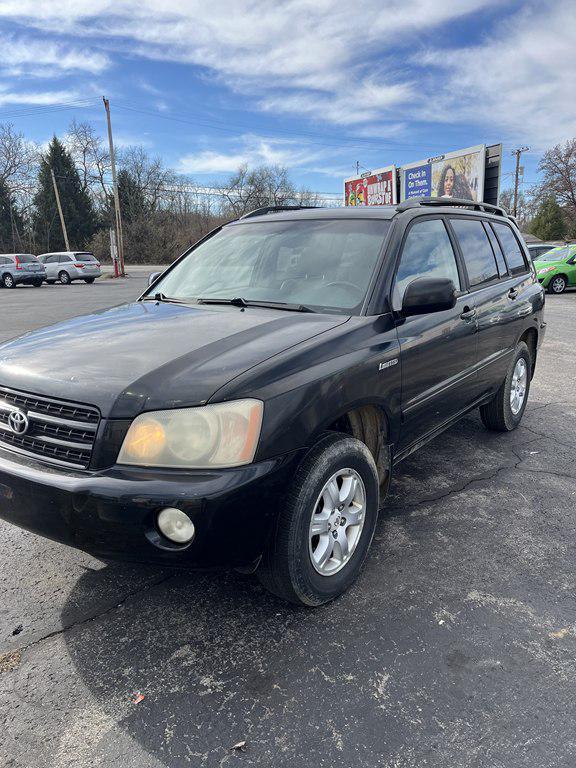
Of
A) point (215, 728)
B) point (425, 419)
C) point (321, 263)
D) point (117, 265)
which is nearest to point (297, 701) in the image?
point (215, 728)

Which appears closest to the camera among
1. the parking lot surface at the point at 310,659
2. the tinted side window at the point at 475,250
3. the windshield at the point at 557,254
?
A: the parking lot surface at the point at 310,659

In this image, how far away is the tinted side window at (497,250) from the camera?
4.40m

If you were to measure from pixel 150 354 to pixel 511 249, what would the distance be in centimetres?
370

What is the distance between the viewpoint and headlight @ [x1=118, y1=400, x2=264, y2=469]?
6.61 ft

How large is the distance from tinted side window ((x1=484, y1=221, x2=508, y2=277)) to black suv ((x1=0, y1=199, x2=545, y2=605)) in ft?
3.08

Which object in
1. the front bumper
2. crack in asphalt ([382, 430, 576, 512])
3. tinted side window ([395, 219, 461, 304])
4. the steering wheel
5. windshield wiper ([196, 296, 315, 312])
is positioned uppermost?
tinted side window ([395, 219, 461, 304])

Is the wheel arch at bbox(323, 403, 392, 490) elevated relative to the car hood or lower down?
lower down

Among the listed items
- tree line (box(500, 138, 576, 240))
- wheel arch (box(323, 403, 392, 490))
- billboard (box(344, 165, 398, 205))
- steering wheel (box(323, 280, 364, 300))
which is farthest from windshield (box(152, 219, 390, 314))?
tree line (box(500, 138, 576, 240))

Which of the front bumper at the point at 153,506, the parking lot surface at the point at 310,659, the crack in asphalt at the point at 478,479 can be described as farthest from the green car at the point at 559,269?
the front bumper at the point at 153,506

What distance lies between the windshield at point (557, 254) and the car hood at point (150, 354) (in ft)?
61.7

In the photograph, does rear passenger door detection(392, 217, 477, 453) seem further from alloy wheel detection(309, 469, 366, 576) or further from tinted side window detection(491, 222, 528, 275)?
tinted side window detection(491, 222, 528, 275)

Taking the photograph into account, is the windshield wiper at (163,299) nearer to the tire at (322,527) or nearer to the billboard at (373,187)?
the tire at (322,527)

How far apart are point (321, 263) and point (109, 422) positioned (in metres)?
1.61

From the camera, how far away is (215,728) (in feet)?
6.17
